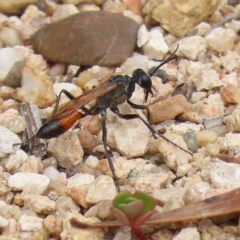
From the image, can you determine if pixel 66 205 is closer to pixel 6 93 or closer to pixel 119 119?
pixel 119 119

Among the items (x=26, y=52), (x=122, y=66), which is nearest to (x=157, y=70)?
(x=122, y=66)

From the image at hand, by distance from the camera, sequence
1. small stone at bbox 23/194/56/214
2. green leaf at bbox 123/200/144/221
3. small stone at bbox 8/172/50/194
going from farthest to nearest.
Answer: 1. small stone at bbox 8/172/50/194
2. small stone at bbox 23/194/56/214
3. green leaf at bbox 123/200/144/221

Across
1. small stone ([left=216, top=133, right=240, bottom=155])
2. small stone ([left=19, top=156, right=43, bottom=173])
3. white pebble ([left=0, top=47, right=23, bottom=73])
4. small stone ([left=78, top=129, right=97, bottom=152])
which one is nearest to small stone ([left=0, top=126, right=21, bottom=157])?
small stone ([left=19, top=156, right=43, bottom=173])

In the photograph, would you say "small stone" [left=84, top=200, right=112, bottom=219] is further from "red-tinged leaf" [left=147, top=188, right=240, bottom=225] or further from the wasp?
the wasp

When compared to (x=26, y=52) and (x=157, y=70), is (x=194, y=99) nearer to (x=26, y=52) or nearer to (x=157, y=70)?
(x=157, y=70)

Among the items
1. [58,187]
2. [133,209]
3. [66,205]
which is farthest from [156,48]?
[133,209]

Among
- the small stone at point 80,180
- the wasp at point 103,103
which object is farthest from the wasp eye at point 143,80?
the small stone at point 80,180
